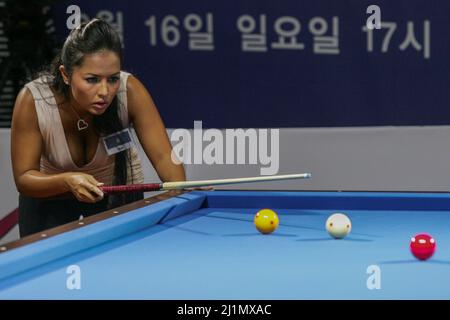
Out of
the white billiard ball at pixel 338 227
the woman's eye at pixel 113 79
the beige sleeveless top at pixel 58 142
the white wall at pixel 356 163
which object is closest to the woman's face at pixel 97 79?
the woman's eye at pixel 113 79

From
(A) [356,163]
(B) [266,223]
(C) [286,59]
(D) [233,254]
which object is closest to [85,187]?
(B) [266,223]

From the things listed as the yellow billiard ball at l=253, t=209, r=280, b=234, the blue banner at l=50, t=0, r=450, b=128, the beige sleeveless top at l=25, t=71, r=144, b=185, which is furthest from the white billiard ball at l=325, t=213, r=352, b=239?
the blue banner at l=50, t=0, r=450, b=128

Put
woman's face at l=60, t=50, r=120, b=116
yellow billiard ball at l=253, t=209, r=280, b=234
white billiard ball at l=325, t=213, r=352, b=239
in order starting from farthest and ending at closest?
woman's face at l=60, t=50, r=120, b=116 → yellow billiard ball at l=253, t=209, r=280, b=234 → white billiard ball at l=325, t=213, r=352, b=239

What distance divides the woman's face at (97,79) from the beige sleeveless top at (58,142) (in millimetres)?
134

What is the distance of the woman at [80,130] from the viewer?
2686 mm

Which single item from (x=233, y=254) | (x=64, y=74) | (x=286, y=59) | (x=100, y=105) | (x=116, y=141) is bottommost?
(x=233, y=254)

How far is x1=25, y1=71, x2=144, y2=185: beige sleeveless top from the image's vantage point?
109 inches

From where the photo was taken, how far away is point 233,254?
1.85 metres

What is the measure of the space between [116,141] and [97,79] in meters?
0.31

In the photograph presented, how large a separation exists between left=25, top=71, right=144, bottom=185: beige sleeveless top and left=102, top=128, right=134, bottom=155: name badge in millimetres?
20

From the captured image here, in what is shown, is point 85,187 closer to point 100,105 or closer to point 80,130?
point 100,105

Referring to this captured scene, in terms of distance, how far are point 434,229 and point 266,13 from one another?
3156 millimetres

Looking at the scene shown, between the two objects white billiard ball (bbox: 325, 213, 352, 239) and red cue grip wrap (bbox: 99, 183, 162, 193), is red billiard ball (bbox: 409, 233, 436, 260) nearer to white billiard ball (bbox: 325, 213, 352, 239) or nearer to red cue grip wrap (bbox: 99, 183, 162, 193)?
white billiard ball (bbox: 325, 213, 352, 239)

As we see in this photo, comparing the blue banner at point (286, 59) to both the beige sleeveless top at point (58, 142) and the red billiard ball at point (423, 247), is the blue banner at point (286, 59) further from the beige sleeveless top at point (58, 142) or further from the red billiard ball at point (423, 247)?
the red billiard ball at point (423, 247)
